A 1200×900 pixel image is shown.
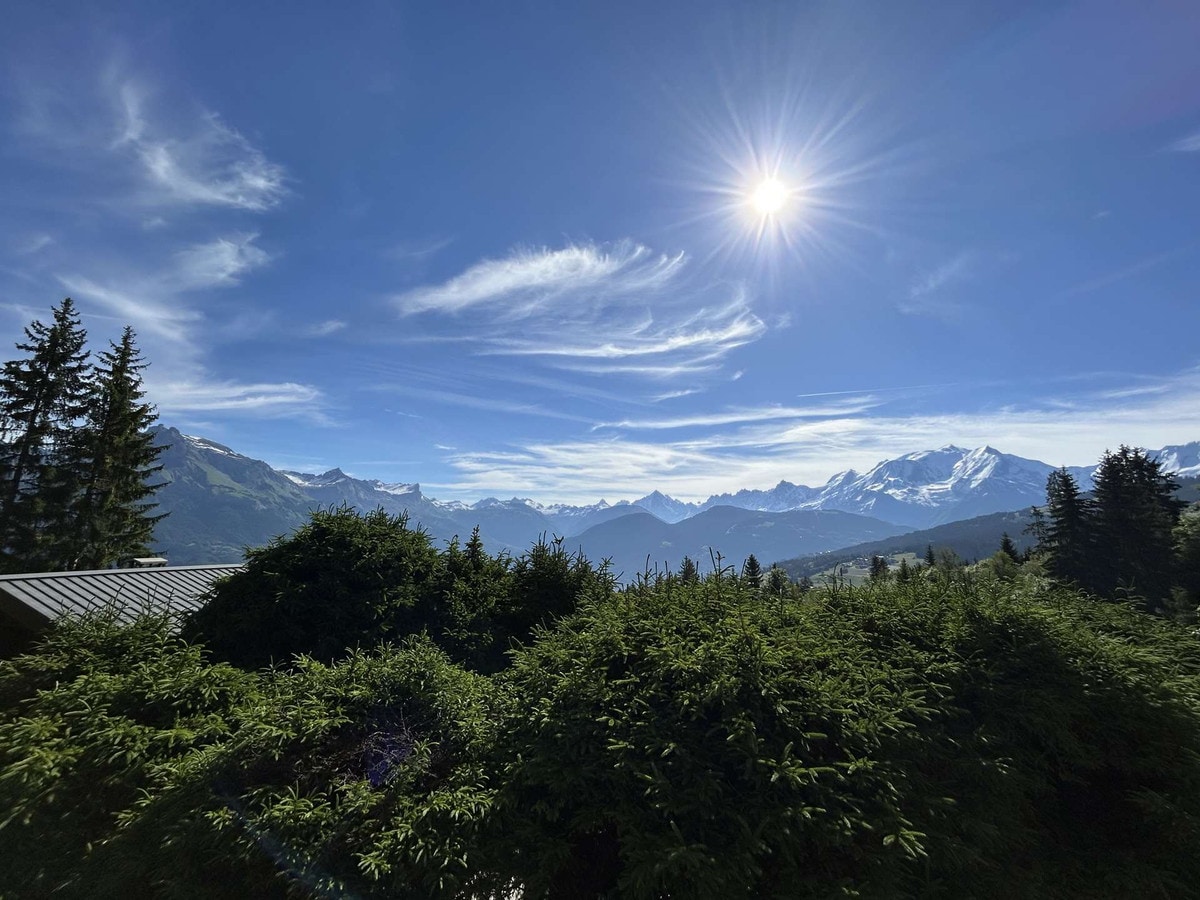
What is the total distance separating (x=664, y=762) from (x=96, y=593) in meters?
14.6

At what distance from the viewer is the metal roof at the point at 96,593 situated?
1070 centimetres

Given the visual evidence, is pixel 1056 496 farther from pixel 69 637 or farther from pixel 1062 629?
pixel 69 637

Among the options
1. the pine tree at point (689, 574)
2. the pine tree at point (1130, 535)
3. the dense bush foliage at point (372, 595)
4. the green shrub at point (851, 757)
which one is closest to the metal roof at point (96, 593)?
the dense bush foliage at point (372, 595)

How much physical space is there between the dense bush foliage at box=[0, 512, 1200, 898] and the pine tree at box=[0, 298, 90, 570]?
96.6ft

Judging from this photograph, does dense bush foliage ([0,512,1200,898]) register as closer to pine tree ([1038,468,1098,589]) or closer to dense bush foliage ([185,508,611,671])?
dense bush foliage ([185,508,611,671])

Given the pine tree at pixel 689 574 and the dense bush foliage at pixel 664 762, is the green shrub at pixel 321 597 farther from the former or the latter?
the pine tree at pixel 689 574

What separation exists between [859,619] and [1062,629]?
219cm

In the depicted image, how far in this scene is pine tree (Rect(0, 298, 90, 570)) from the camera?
27.0 metres

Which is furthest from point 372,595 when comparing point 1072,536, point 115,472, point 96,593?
point 1072,536

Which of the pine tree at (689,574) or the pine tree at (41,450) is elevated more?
the pine tree at (41,450)

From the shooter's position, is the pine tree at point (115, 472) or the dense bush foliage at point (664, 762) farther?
the pine tree at point (115, 472)

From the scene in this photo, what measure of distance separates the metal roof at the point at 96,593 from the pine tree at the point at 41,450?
20693 millimetres

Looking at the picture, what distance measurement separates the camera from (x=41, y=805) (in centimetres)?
530

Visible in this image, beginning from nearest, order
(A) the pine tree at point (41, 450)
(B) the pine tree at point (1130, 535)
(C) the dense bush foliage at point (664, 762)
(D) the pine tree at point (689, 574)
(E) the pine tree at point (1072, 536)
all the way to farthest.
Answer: (C) the dense bush foliage at point (664, 762) < (D) the pine tree at point (689, 574) < (A) the pine tree at point (41, 450) < (B) the pine tree at point (1130, 535) < (E) the pine tree at point (1072, 536)
